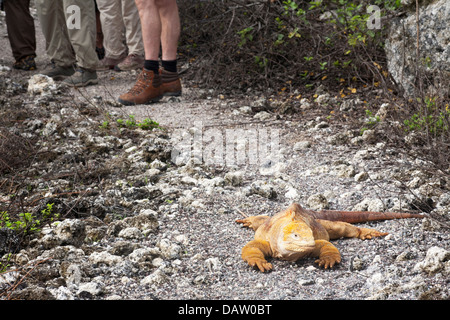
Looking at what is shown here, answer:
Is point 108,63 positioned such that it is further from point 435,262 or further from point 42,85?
point 435,262

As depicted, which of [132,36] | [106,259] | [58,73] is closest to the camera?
[106,259]

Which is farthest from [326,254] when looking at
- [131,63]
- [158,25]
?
[131,63]

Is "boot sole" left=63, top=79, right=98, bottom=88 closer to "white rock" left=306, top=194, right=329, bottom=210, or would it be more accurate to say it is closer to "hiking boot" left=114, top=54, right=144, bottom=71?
"hiking boot" left=114, top=54, right=144, bottom=71

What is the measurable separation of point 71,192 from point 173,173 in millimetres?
705

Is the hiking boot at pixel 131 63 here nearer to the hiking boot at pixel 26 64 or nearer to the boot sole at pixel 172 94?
the hiking boot at pixel 26 64

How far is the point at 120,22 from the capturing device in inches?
273

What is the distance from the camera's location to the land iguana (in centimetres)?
233

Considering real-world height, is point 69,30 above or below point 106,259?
above

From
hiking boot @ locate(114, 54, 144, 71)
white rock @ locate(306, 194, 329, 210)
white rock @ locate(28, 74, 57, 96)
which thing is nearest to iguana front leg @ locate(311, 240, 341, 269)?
white rock @ locate(306, 194, 329, 210)

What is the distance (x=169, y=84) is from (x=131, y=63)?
1.55 metres

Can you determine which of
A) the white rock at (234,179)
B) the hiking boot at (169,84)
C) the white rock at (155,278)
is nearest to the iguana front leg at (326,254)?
the white rock at (155,278)

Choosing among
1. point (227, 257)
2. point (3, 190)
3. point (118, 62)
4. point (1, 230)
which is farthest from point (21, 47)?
point (227, 257)

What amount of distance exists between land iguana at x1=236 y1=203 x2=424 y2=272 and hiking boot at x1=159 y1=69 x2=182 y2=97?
302 centimetres
